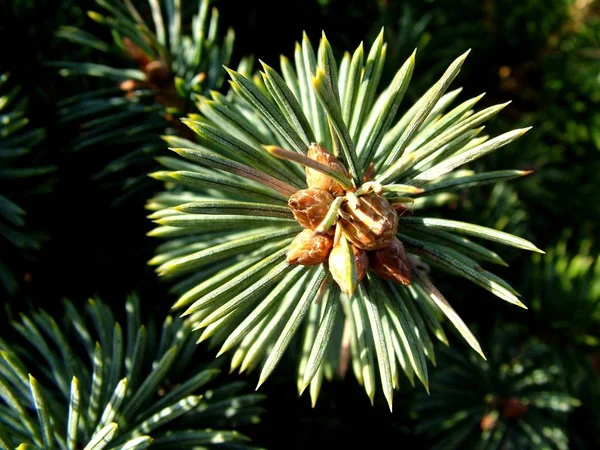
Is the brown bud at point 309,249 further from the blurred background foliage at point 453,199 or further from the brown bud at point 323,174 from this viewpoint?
the blurred background foliage at point 453,199

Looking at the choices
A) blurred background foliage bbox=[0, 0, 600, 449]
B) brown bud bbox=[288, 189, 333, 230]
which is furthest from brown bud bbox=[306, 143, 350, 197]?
blurred background foliage bbox=[0, 0, 600, 449]

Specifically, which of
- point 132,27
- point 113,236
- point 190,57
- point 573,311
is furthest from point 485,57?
point 113,236

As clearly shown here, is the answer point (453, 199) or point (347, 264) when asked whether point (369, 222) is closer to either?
point (347, 264)

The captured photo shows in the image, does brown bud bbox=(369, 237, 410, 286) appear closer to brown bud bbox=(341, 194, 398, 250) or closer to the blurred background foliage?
brown bud bbox=(341, 194, 398, 250)

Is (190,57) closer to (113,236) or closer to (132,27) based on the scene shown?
(132,27)

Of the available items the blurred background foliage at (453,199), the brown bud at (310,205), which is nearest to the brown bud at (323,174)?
the brown bud at (310,205)
